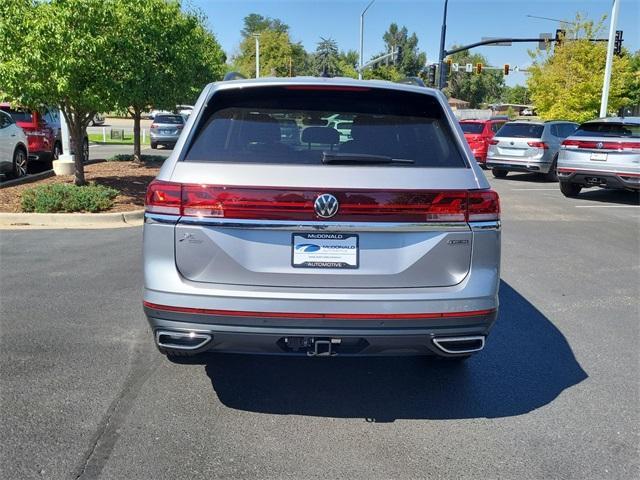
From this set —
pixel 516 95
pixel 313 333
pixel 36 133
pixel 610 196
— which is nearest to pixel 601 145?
pixel 610 196

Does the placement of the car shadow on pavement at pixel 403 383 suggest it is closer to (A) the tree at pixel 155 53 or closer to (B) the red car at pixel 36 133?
(A) the tree at pixel 155 53

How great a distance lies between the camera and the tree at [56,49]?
954 centimetres

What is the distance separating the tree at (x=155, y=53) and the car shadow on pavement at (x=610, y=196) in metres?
9.69

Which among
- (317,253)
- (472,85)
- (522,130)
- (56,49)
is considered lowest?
(317,253)

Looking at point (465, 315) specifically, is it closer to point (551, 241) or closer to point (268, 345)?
point (268, 345)

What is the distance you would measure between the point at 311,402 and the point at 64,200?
298 inches

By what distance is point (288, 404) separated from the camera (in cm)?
376

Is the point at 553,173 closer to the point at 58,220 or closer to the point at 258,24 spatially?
the point at 58,220

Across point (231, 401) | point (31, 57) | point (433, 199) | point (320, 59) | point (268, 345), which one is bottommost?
point (231, 401)

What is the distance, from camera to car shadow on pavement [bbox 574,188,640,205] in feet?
44.6

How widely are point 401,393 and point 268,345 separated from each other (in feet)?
3.93

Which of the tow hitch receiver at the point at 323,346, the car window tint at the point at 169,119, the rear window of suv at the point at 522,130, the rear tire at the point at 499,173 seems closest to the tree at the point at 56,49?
the tow hitch receiver at the point at 323,346

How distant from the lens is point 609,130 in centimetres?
1278

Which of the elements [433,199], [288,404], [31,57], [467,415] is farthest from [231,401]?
[31,57]
